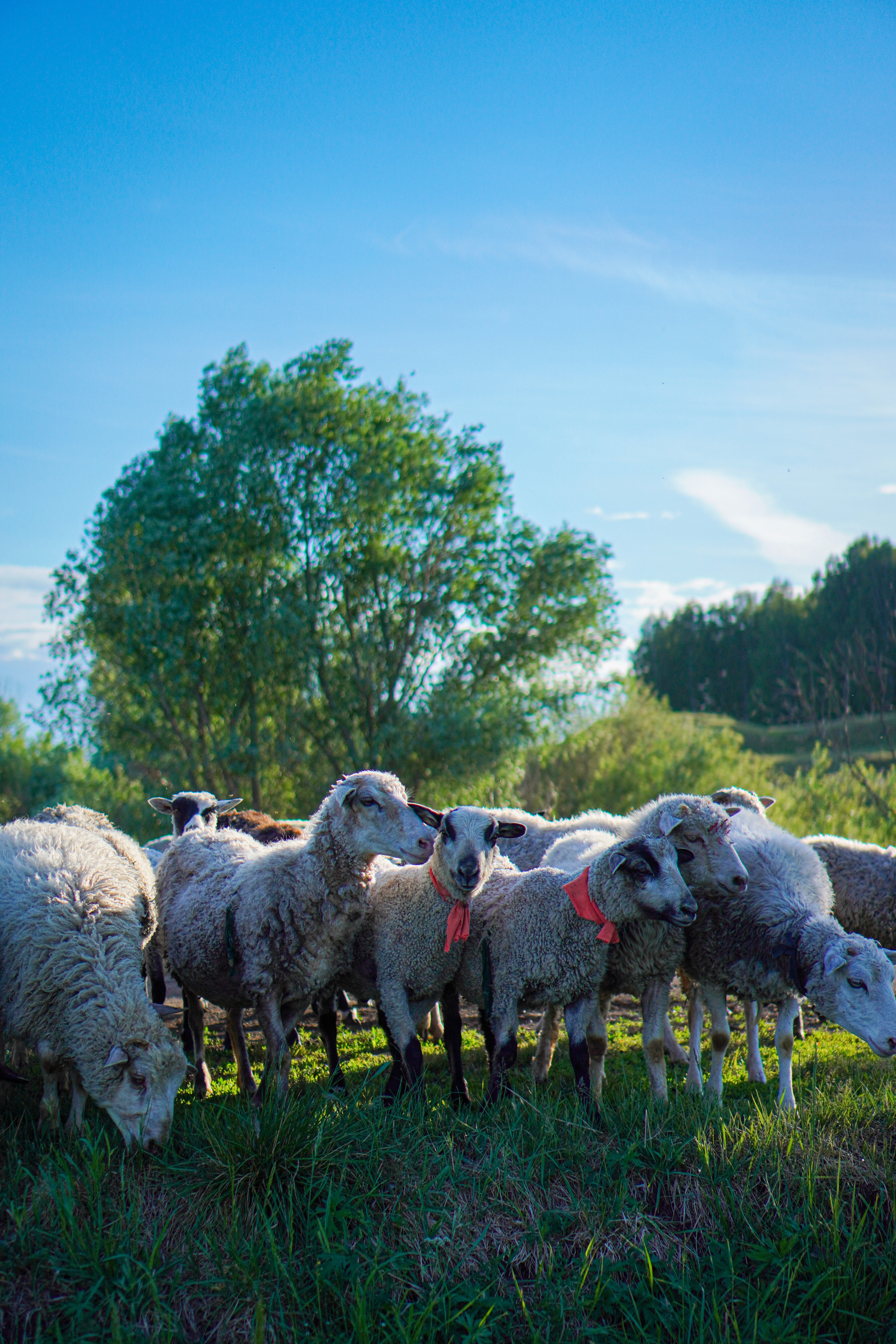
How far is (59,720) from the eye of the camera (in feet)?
70.1

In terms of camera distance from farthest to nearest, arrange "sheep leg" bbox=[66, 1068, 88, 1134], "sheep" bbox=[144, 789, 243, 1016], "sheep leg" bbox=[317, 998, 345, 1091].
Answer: "sheep" bbox=[144, 789, 243, 1016] < "sheep leg" bbox=[317, 998, 345, 1091] < "sheep leg" bbox=[66, 1068, 88, 1134]

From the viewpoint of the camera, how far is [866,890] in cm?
894

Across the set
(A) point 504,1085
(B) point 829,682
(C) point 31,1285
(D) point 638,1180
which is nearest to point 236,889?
(A) point 504,1085

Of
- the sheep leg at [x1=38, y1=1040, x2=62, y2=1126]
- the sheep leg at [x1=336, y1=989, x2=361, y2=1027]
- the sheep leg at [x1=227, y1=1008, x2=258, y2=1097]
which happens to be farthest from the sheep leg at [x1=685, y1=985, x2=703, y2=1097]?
the sheep leg at [x1=38, y1=1040, x2=62, y2=1126]

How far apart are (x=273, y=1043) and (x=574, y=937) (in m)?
2.02

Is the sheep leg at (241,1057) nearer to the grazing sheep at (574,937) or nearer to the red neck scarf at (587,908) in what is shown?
the grazing sheep at (574,937)

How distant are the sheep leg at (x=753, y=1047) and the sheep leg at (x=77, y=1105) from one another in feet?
15.2

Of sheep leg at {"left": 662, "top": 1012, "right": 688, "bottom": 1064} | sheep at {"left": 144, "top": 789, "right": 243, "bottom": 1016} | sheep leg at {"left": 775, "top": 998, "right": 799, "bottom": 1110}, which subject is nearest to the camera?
sheep leg at {"left": 775, "top": 998, "right": 799, "bottom": 1110}

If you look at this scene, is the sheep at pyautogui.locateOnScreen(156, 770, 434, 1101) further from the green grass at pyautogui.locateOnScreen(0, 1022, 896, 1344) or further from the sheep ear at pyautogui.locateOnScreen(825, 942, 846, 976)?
the sheep ear at pyautogui.locateOnScreen(825, 942, 846, 976)

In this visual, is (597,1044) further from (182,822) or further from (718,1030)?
(182,822)

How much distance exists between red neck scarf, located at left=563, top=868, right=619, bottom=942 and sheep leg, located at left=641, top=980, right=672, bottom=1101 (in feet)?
1.85

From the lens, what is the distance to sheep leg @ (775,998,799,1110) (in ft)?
20.3

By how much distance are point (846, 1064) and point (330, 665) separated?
15.2 metres

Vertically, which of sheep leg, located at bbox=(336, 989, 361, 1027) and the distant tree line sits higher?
the distant tree line
